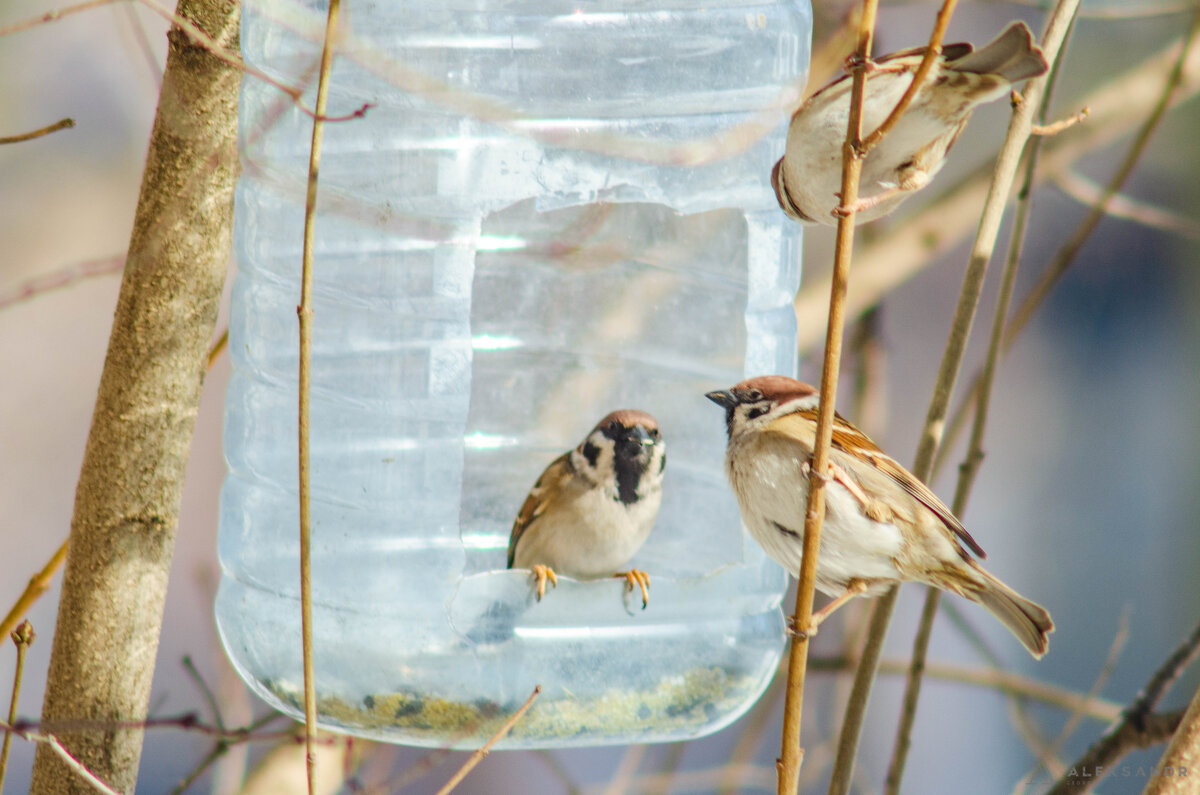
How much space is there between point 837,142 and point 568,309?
1076mm

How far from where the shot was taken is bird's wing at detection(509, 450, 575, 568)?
1820 mm

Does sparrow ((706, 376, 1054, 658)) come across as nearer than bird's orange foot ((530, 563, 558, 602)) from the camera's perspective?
Yes

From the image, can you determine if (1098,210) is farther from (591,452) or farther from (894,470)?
(591,452)

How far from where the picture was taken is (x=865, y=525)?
141 centimetres

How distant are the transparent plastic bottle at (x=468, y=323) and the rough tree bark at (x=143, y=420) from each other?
0.66 ft

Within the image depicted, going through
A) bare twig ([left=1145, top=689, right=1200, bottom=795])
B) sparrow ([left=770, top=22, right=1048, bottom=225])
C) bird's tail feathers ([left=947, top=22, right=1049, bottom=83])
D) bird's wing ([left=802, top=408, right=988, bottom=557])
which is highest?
bird's tail feathers ([left=947, top=22, right=1049, bottom=83])

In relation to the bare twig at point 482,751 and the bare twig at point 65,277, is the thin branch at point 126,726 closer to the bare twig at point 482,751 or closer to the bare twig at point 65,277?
the bare twig at point 482,751

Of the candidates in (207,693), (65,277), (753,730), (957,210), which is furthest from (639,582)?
(957,210)

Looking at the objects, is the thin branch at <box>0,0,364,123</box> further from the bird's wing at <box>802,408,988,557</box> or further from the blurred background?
the blurred background

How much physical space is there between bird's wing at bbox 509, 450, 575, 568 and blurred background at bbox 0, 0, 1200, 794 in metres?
0.87

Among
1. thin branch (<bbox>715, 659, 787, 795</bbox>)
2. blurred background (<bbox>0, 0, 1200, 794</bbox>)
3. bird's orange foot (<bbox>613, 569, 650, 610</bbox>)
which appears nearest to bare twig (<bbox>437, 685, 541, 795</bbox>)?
bird's orange foot (<bbox>613, 569, 650, 610</bbox>)

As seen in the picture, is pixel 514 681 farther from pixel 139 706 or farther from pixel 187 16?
pixel 187 16

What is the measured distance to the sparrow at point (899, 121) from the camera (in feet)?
4.16

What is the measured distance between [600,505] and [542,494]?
113 mm
